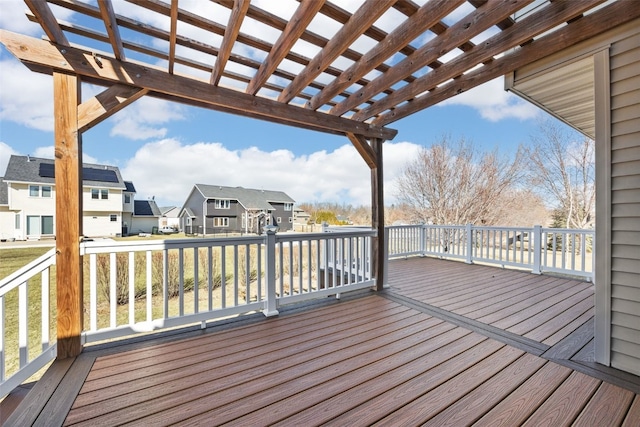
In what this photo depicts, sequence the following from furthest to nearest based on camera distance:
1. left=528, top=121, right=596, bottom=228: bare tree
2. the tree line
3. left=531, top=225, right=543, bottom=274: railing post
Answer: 1. the tree line
2. left=528, top=121, right=596, bottom=228: bare tree
3. left=531, top=225, right=543, bottom=274: railing post

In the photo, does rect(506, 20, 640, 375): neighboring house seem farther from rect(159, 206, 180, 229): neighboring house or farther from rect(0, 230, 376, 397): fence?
rect(159, 206, 180, 229): neighboring house

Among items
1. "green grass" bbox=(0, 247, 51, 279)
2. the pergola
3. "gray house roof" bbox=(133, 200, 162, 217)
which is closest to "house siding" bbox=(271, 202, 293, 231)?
"gray house roof" bbox=(133, 200, 162, 217)

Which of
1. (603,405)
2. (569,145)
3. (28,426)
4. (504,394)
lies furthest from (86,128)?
(569,145)

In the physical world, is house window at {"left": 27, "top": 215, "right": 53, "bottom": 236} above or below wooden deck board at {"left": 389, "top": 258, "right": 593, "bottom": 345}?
above

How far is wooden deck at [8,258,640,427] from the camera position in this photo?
1.55 m

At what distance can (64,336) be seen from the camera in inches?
83.5

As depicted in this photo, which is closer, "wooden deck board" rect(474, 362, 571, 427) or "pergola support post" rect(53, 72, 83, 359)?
"wooden deck board" rect(474, 362, 571, 427)

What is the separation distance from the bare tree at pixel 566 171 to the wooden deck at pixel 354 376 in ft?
31.3

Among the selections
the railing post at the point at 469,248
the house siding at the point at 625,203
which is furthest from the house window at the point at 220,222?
the house siding at the point at 625,203

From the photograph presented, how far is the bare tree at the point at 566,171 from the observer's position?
9.84 meters

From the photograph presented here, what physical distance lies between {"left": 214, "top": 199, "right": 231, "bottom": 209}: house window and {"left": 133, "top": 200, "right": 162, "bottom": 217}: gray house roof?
A: 3775mm

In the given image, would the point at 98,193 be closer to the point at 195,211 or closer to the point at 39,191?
the point at 39,191

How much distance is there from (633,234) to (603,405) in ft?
3.80

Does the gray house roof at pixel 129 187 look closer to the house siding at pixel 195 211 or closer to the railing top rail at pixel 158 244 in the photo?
the house siding at pixel 195 211
